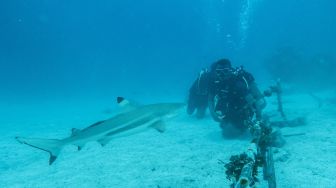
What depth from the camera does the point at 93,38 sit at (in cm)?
19112

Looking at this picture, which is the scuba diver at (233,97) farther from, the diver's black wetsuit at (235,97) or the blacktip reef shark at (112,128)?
the blacktip reef shark at (112,128)

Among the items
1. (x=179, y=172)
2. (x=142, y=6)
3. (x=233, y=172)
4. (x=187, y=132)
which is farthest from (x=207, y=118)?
(x=142, y=6)

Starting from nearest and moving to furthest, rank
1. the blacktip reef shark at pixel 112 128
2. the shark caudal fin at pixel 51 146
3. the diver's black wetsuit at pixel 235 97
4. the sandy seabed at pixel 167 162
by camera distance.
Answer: the shark caudal fin at pixel 51 146 < the blacktip reef shark at pixel 112 128 < the sandy seabed at pixel 167 162 < the diver's black wetsuit at pixel 235 97

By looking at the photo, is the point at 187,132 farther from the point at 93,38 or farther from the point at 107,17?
the point at 93,38

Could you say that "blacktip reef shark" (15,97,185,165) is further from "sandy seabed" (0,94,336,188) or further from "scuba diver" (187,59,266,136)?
"scuba diver" (187,59,266,136)

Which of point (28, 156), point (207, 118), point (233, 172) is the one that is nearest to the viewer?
point (233, 172)

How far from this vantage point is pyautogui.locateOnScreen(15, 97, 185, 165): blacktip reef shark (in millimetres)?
4781

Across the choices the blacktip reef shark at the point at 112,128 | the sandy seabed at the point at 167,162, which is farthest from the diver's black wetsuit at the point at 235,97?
the blacktip reef shark at the point at 112,128

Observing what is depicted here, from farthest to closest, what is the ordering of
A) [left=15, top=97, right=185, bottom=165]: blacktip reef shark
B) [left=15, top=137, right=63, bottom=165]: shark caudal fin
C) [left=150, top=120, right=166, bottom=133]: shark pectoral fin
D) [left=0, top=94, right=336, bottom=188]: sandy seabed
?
[left=0, top=94, right=336, bottom=188]: sandy seabed
[left=150, top=120, right=166, bottom=133]: shark pectoral fin
[left=15, top=97, right=185, bottom=165]: blacktip reef shark
[left=15, top=137, right=63, bottom=165]: shark caudal fin

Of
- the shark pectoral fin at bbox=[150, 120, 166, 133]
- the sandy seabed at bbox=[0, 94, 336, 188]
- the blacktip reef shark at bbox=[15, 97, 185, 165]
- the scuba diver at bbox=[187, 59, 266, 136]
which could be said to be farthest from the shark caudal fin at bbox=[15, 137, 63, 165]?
the scuba diver at bbox=[187, 59, 266, 136]

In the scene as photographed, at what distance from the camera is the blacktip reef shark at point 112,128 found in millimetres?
4781

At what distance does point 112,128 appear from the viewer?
4797 millimetres

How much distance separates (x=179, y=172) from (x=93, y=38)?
636 feet

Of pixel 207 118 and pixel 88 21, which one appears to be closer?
pixel 207 118
